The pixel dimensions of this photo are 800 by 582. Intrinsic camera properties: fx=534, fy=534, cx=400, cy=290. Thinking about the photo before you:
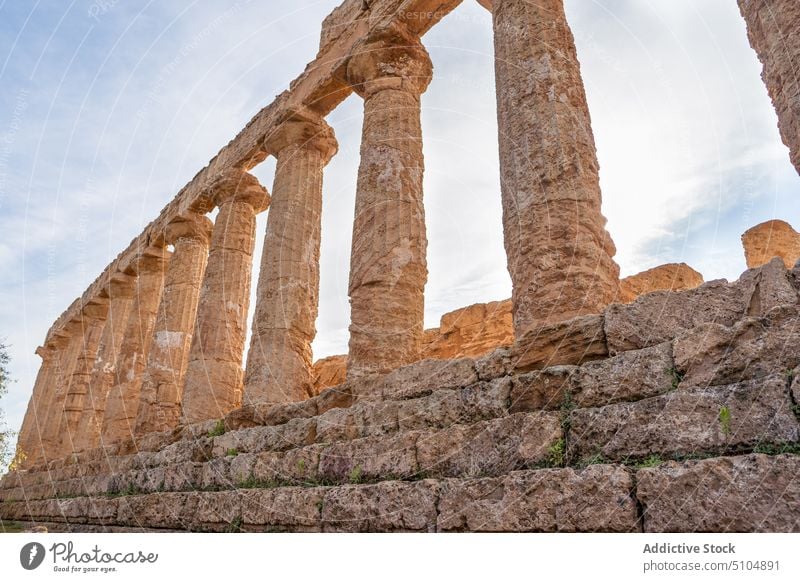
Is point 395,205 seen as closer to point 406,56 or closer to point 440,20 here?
point 406,56

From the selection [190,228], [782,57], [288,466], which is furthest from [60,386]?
[782,57]

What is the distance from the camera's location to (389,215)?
26.1 ft

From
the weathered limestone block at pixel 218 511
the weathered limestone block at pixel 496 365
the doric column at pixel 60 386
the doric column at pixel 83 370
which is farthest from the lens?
the doric column at pixel 60 386

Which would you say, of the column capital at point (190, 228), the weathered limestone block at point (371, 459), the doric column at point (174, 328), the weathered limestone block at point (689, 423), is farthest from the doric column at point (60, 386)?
the weathered limestone block at point (689, 423)

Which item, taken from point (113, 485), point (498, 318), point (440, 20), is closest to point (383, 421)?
point (113, 485)

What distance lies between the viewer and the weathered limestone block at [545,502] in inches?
119

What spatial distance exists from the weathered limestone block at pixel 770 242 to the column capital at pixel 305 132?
387 inches

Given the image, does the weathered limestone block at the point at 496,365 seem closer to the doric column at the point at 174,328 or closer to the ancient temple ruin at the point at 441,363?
the ancient temple ruin at the point at 441,363

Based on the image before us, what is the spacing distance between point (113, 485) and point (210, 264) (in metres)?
5.15

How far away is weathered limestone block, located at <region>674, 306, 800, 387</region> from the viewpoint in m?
3.03

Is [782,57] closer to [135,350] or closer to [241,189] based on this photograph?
[241,189]

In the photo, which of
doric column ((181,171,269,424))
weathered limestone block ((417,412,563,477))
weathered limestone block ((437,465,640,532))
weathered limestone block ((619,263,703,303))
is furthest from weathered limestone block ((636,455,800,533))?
weathered limestone block ((619,263,703,303))

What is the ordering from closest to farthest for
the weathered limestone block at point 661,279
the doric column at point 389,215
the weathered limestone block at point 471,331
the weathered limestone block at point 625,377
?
the weathered limestone block at point 625,377 < the doric column at point 389,215 < the weathered limestone block at point 661,279 < the weathered limestone block at point 471,331

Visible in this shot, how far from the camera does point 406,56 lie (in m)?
9.55
